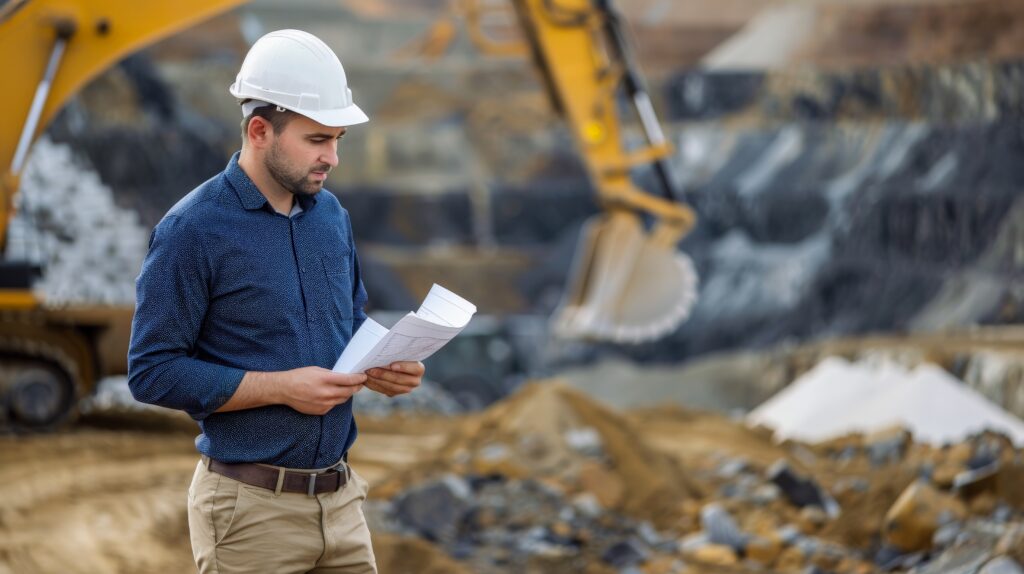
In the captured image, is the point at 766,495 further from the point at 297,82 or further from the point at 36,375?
the point at 36,375

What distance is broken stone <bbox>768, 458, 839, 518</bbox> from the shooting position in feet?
21.3

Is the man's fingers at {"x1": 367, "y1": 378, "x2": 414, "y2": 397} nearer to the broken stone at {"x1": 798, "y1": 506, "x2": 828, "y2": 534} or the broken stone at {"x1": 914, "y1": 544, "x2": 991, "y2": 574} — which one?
the broken stone at {"x1": 914, "y1": 544, "x2": 991, "y2": 574}

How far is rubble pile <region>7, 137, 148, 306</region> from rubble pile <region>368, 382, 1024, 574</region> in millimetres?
5432

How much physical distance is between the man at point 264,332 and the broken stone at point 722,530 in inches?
161

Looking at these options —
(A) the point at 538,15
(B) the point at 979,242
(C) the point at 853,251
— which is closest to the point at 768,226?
(C) the point at 853,251

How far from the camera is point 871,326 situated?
50.2 feet

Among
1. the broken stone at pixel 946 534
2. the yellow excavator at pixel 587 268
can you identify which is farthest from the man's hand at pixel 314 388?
the yellow excavator at pixel 587 268

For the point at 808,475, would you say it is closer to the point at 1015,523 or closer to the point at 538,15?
the point at 1015,523

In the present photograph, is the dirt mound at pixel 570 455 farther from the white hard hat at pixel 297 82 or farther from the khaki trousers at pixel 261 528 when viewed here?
the white hard hat at pixel 297 82

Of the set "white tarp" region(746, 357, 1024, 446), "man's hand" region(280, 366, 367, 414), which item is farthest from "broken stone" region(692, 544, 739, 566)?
"man's hand" region(280, 366, 367, 414)

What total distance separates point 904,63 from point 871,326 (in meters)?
5.91

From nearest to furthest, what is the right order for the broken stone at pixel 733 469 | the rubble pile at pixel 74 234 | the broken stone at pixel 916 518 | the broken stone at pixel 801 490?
the broken stone at pixel 916 518, the broken stone at pixel 801 490, the broken stone at pixel 733 469, the rubble pile at pixel 74 234

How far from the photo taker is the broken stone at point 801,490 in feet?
21.3

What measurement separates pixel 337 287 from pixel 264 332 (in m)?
0.18
